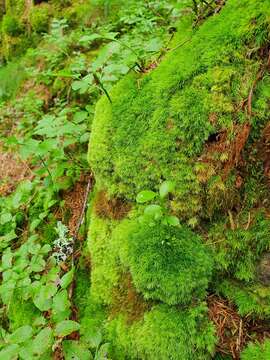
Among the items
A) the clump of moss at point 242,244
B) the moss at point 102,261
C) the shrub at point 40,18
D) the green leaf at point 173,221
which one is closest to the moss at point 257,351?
the clump of moss at point 242,244

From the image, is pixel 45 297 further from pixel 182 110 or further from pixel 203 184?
pixel 182 110

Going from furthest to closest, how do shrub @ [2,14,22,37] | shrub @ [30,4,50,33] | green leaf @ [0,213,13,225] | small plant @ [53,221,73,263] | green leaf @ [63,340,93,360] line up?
shrub @ [2,14,22,37], shrub @ [30,4,50,33], green leaf @ [0,213,13,225], small plant @ [53,221,73,263], green leaf @ [63,340,93,360]

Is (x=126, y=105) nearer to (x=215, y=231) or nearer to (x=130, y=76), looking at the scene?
(x=130, y=76)

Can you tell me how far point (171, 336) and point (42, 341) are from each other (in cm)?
82

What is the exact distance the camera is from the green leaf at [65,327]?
2.22 meters

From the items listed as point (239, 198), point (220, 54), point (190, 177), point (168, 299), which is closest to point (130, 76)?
point (220, 54)

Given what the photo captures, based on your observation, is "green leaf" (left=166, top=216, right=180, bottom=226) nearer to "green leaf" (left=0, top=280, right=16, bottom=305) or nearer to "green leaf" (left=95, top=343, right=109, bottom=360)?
"green leaf" (left=95, top=343, right=109, bottom=360)

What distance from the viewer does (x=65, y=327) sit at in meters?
2.25

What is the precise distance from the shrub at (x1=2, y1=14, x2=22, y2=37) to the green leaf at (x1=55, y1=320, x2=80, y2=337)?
5760mm

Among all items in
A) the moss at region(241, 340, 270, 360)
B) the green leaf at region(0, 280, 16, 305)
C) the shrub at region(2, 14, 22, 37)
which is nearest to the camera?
the moss at region(241, 340, 270, 360)

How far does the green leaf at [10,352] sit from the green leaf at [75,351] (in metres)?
0.30

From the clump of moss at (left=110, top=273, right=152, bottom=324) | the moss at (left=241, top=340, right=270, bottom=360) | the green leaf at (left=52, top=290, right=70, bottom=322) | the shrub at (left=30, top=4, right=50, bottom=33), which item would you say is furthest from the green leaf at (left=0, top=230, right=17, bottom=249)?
the shrub at (left=30, top=4, right=50, bottom=33)

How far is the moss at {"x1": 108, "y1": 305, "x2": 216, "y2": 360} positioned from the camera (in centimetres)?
199

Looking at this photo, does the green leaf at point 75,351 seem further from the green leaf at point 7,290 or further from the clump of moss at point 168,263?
the green leaf at point 7,290
